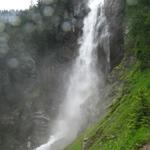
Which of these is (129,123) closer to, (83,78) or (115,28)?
(115,28)

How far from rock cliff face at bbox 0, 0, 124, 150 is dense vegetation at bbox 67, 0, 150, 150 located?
18668mm

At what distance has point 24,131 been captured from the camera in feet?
182

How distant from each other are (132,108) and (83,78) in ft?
98.7

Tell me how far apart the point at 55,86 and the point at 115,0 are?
18667mm

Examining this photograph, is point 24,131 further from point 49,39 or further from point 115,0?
point 115,0

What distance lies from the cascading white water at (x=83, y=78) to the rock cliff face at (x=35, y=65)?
6.70ft

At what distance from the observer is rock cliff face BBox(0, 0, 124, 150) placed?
55.5 metres

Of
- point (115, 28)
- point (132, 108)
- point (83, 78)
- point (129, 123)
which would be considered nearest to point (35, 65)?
point (83, 78)

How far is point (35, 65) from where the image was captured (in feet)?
207

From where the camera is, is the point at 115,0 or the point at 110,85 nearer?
the point at 110,85

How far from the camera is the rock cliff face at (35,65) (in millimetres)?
55469

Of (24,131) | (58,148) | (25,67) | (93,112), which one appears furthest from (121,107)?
(25,67)

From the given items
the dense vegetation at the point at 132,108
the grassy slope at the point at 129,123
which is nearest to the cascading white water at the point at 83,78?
the dense vegetation at the point at 132,108

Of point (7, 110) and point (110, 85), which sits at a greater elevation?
point (7, 110)
